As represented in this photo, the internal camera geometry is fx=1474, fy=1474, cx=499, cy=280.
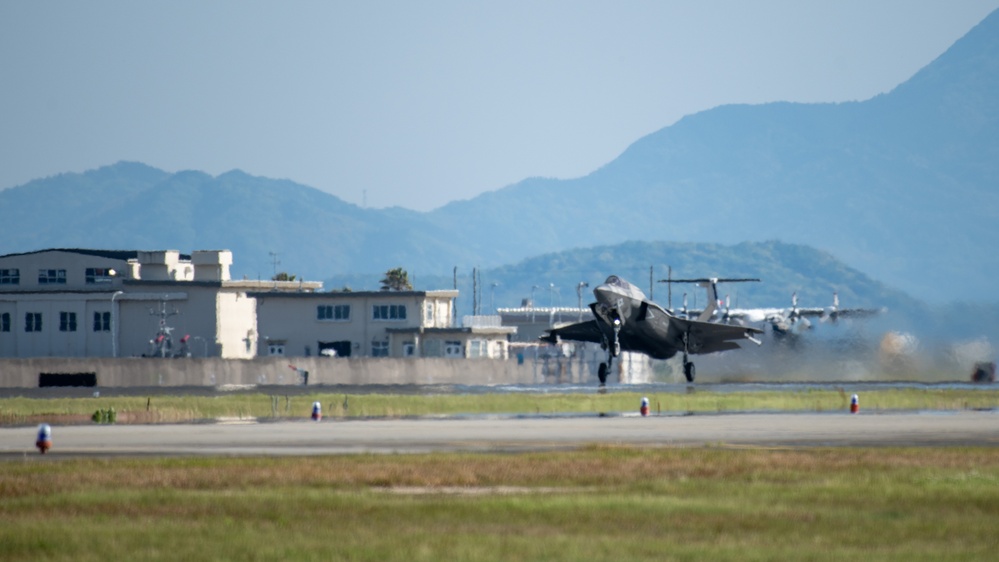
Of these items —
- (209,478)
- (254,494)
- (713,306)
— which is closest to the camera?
(254,494)

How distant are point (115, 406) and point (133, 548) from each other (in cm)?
4048

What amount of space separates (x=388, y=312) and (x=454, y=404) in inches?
2067

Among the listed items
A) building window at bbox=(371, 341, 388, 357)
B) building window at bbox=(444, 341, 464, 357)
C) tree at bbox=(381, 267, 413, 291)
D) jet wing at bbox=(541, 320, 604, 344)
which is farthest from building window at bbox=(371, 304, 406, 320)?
tree at bbox=(381, 267, 413, 291)

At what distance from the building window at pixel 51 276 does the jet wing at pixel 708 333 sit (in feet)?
187

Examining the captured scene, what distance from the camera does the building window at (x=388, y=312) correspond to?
11106cm

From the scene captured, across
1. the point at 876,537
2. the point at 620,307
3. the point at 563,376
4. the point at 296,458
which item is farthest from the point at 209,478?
the point at 563,376

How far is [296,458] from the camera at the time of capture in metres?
31.4

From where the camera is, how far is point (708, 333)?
253 feet

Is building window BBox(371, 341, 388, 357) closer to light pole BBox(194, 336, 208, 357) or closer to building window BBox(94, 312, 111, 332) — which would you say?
light pole BBox(194, 336, 208, 357)

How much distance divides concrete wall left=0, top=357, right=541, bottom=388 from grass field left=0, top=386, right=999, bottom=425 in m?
15.0

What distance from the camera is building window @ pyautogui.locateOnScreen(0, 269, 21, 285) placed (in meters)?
115

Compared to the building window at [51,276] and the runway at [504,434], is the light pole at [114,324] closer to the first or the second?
the building window at [51,276]

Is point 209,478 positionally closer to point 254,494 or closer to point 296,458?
point 254,494

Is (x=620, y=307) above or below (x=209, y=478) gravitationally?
above
